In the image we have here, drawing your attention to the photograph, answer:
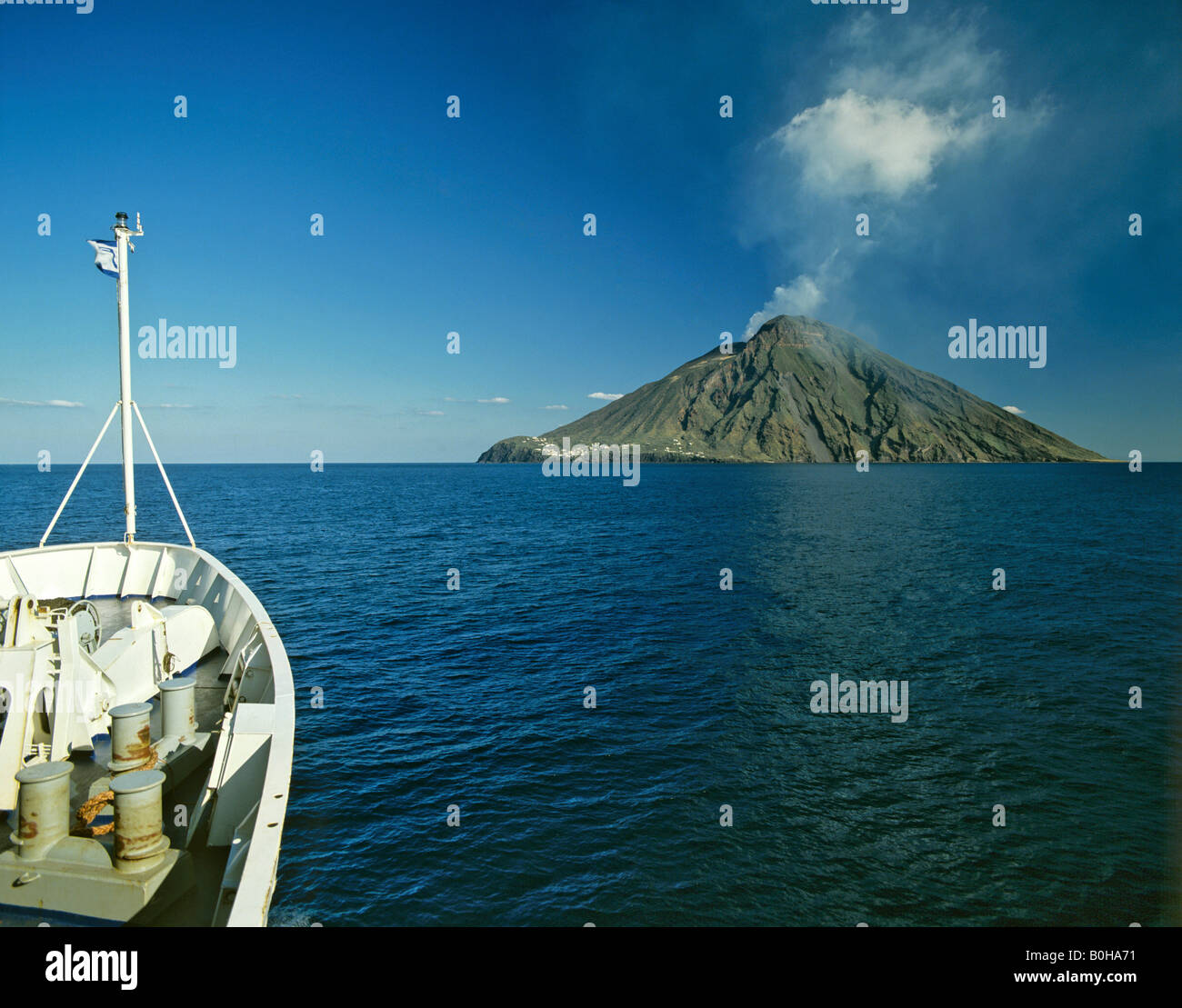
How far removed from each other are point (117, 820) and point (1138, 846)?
23.3 meters

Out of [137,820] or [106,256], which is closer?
[137,820]

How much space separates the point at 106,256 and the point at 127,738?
17.9m

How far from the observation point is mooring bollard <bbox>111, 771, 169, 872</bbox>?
8750 millimetres

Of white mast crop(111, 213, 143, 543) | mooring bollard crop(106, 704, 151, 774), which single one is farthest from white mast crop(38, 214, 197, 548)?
mooring bollard crop(106, 704, 151, 774)

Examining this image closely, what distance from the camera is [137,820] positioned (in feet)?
29.0

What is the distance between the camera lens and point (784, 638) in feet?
113

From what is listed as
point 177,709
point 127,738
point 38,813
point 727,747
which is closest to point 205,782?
point 177,709

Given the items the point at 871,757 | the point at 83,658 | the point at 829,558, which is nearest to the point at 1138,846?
the point at 871,757

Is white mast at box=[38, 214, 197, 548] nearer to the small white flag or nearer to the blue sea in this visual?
the small white flag

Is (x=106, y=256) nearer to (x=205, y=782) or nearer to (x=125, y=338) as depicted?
(x=125, y=338)

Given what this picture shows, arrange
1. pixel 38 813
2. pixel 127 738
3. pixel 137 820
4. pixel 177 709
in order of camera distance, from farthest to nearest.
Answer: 1. pixel 177 709
2. pixel 127 738
3. pixel 38 813
4. pixel 137 820

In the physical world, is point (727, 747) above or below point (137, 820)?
below

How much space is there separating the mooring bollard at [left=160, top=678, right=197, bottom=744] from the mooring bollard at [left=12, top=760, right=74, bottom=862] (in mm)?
4043

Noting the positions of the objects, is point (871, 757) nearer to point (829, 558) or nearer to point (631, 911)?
point (631, 911)
